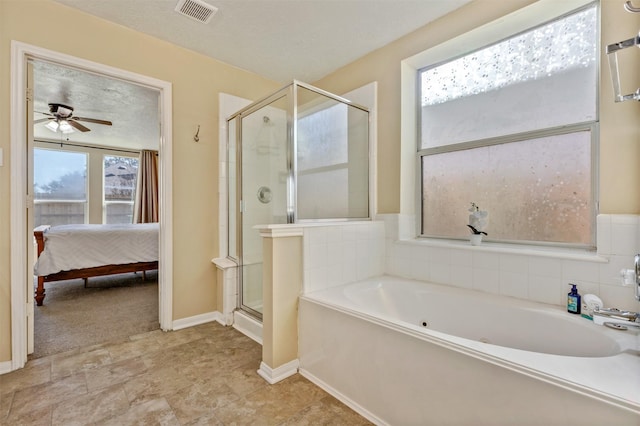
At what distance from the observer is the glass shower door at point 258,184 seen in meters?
2.29

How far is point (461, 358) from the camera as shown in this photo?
110cm

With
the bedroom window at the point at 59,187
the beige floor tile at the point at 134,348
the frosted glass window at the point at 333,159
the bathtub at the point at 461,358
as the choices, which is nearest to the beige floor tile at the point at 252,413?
the bathtub at the point at 461,358

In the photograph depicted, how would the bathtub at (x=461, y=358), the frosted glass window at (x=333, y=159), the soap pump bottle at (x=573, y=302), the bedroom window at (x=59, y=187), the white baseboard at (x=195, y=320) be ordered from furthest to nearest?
the bedroom window at (x=59, y=187)
the white baseboard at (x=195, y=320)
the frosted glass window at (x=333, y=159)
the soap pump bottle at (x=573, y=302)
the bathtub at (x=461, y=358)

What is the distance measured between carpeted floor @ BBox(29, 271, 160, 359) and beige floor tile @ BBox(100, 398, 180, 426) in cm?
107

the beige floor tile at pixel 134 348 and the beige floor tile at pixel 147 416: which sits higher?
the beige floor tile at pixel 147 416

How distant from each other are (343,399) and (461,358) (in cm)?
76

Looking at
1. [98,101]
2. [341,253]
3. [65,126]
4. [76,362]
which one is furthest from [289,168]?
[65,126]

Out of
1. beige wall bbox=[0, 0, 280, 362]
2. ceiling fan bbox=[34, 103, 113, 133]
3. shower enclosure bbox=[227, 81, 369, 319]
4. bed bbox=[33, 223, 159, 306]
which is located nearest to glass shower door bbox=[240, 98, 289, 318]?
shower enclosure bbox=[227, 81, 369, 319]

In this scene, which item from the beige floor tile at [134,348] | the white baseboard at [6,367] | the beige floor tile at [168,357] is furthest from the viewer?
the beige floor tile at [134,348]

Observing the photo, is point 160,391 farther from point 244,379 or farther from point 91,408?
point 244,379

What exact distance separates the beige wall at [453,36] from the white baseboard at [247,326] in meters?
1.43

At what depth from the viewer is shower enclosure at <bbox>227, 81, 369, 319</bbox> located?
2.16 m

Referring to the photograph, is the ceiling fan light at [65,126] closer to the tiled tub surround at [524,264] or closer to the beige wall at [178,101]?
the beige wall at [178,101]

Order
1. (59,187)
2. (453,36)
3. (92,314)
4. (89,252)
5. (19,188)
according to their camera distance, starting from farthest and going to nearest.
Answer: (59,187) → (89,252) → (92,314) → (453,36) → (19,188)
